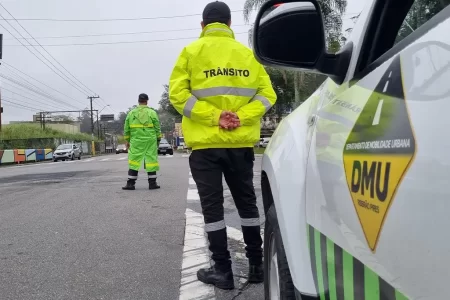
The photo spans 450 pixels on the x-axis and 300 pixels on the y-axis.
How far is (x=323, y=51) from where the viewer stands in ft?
5.01

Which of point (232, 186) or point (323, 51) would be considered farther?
point (232, 186)

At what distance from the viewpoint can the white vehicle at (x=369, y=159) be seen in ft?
2.97

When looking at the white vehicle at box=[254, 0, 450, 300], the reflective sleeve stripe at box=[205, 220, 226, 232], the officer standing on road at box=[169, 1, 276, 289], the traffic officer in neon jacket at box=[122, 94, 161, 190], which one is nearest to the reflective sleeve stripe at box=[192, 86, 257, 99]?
the officer standing on road at box=[169, 1, 276, 289]

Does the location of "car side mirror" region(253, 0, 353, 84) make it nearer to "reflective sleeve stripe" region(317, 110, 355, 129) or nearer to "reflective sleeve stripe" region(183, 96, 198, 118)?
"reflective sleeve stripe" region(317, 110, 355, 129)

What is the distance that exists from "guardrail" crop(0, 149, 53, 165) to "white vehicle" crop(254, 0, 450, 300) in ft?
108

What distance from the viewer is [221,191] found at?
330cm

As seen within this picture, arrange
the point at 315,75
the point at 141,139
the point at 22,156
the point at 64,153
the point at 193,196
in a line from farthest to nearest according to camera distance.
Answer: the point at 64,153 → the point at 22,156 → the point at 141,139 → the point at 193,196 → the point at 315,75

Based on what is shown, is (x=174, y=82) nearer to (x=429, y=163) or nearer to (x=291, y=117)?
(x=291, y=117)

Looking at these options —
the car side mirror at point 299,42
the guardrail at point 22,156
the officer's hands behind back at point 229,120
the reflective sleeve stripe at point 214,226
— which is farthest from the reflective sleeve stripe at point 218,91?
the guardrail at point 22,156

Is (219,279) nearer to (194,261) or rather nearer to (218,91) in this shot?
(194,261)

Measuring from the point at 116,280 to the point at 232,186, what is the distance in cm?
111

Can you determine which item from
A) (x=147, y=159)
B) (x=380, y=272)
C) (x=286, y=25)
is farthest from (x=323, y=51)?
(x=147, y=159)

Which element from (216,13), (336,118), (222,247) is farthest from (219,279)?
(336,118)

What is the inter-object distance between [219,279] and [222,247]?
0.22 metres
